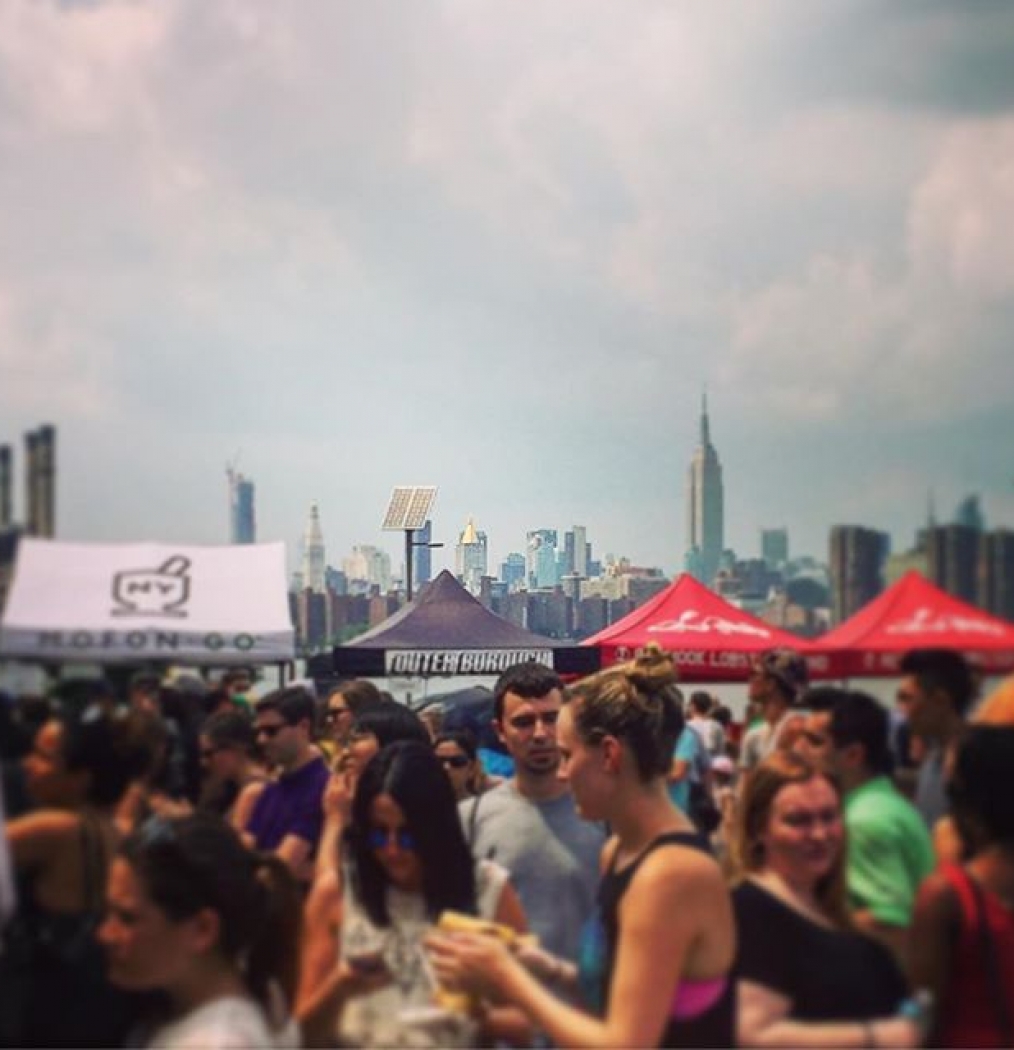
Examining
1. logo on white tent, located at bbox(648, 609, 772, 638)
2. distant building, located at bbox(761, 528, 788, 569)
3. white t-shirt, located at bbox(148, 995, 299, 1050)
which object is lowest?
white t-shirt, located at bbox(148, 995, 299, 1050)

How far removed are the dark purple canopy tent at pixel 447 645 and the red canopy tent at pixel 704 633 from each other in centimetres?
82

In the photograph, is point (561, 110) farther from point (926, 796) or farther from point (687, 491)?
point (926, 796)

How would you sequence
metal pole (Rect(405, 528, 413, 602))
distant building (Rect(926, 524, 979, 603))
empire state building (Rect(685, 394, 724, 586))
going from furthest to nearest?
metal pole (Rect(405, 528, 413, 602)), empire state building (Rect(685, 394, 724, 586)), distant building (Rect(926, 524, 979, 603))

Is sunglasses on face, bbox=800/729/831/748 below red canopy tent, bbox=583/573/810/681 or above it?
below

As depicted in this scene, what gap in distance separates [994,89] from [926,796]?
4.76ft

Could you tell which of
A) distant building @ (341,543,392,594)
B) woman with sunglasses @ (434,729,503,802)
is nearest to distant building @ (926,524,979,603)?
distant building @ (341,543,392,594)

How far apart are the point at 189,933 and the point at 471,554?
1.66 m

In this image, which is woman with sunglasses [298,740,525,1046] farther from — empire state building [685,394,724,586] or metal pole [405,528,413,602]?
empire state building [685,394,724,586]

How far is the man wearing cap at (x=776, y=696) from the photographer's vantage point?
3.45 meters

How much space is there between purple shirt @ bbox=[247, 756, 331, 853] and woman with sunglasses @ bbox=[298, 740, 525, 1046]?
0.32m

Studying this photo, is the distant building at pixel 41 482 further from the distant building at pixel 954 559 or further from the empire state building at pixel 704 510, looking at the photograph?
the distant building at pixel 954 559

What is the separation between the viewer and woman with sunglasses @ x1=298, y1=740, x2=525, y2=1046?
3.33 metres

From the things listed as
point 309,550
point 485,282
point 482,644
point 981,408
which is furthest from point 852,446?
point 482,644

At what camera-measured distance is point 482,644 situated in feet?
22.0
